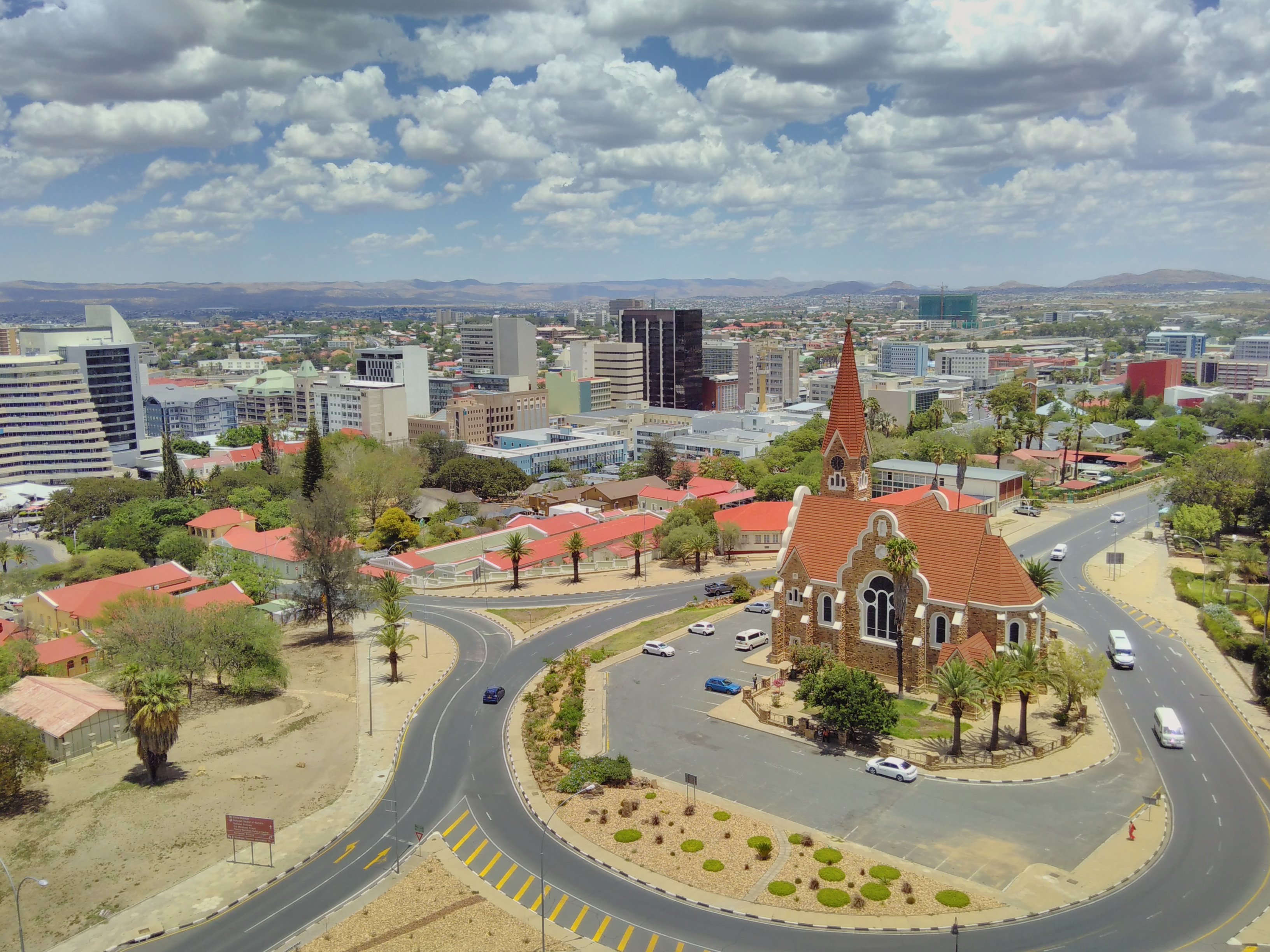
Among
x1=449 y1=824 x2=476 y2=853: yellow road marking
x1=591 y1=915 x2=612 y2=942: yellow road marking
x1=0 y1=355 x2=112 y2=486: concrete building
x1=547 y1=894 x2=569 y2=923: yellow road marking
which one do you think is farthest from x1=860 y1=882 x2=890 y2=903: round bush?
x1=0 y1=355 x2=112 y2=486: concrete building

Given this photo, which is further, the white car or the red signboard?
the white car

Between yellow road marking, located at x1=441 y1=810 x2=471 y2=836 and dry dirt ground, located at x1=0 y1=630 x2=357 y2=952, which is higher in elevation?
yellow road marking, located at x1=441 y1=810 x2=471 y2=836

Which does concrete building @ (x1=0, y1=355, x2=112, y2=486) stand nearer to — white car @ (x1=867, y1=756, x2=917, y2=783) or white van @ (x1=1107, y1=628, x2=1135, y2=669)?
white car @ (x1=867, y1=756, x2=917, y2=783)

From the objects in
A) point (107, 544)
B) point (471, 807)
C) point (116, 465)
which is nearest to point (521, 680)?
point (471, 807)

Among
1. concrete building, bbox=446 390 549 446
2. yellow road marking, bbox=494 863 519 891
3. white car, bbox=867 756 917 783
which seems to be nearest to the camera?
yellow road marking, bbox=494 863 519 891

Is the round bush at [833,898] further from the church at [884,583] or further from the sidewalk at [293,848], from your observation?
the church at [884,583]

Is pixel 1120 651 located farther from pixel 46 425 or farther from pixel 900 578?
pixel 46 425

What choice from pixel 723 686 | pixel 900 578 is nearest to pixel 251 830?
pixel 723 686

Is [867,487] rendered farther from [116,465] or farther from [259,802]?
[116,465]
